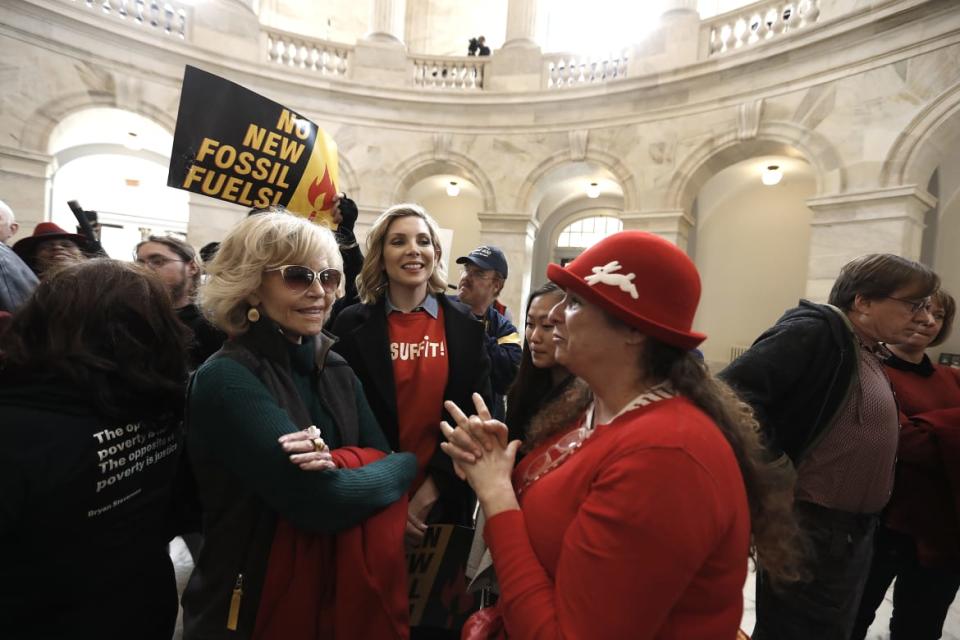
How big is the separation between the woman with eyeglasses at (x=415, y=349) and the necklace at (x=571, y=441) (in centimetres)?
81

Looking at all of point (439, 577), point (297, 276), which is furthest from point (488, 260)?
point (439, 577)

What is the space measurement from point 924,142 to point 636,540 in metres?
8.58

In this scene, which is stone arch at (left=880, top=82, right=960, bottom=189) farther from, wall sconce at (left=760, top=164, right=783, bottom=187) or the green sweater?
the green sweater

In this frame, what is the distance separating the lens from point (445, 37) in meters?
14.8

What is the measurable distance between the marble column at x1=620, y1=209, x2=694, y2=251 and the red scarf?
8.52 metres

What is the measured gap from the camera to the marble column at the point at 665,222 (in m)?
9.07

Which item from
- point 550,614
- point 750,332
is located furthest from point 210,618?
point 750,332

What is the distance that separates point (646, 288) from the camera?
1.14 meters

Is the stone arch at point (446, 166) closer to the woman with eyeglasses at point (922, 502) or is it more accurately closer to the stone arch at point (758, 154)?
the stone arch at point (758, 154)

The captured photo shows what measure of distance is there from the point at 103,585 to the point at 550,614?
1137mm

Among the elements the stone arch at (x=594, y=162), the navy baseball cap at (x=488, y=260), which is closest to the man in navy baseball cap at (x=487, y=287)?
the navy baseball cap at (x=488, y=260)

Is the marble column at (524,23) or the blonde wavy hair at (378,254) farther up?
the marble column at (524,23)

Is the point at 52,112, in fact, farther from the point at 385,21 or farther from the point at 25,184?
the point at 385,21

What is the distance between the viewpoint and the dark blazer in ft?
7.00
